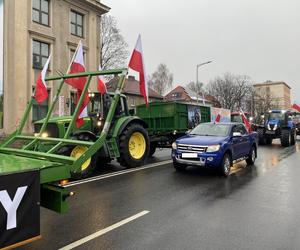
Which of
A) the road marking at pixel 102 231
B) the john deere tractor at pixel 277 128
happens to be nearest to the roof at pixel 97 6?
the john deere tractor at pixel 277 128

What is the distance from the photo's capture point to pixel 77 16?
93.6 ft

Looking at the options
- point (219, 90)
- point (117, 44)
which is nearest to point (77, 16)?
point (117, 44)

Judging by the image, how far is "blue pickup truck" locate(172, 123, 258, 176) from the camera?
31.6 feet

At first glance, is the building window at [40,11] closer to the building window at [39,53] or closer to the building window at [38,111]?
the building window at [39,53]

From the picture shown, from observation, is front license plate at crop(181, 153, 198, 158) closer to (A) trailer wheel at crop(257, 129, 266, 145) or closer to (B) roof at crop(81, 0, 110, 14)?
(A) trailer wheel at crop(257, 129, 266, 145)

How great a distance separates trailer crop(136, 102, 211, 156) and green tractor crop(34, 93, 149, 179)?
2248 mm

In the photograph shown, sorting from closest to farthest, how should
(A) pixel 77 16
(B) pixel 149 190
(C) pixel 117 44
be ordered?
1. (B) pixel 149 190
2. (A) pixel 77 16
3. (C) pixel 117 44

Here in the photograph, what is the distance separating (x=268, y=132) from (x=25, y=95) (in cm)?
1635

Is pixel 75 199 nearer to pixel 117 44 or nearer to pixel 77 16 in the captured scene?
pixel 77 16

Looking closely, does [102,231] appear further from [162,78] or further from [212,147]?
[162,78]

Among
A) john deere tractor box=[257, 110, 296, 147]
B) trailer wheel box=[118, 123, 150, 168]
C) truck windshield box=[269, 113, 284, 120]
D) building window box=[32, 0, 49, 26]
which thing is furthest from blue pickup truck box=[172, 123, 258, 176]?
building window box=[32, 0, 49, 26]

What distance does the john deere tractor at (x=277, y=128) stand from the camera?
2083cm

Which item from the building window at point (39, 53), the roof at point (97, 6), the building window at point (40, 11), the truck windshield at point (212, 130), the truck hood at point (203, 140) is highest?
the roof at point (97, 6)

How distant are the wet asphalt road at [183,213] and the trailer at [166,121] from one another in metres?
4.37
